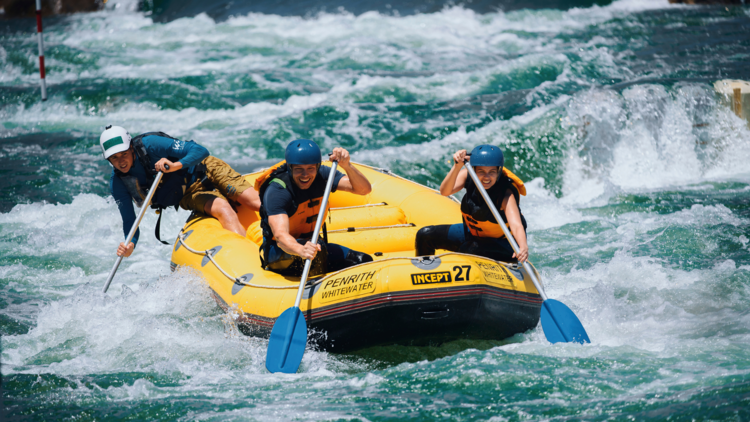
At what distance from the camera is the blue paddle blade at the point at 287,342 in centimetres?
362

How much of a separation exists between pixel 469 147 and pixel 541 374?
5.41 m

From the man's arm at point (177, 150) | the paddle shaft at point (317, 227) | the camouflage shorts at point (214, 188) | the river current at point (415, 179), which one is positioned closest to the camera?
the river current at point (415, 179)

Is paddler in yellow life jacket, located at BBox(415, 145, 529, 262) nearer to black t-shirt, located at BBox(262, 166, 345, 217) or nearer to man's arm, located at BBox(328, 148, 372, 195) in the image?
man's arm, located at BBox(328, 148, 372, 195)

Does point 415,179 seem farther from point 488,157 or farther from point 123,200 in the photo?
point 488,157

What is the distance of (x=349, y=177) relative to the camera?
416 centimetres

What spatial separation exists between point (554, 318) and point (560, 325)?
53 millimetres

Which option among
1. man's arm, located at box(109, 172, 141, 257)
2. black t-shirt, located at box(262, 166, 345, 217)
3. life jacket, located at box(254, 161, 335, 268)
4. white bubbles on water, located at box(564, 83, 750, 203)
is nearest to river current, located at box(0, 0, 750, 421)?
white bubbles on water, located at box(564, 83, 750, 203)

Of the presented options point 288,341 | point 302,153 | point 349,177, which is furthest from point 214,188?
point 288,341

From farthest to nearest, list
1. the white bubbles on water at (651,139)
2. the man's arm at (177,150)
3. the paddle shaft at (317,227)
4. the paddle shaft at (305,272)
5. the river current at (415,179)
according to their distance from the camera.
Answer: the white bubbles on water at (651,139) → the man's arm at (177,150) → the paddle shaft at (317,227) → the paddle shaft at (305,272) → the river current at (415,179)

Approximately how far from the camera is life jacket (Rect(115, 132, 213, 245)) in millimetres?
4949

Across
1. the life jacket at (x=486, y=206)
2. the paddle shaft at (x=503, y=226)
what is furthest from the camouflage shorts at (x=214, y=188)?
the paddle shaft at (x=503, y=226)

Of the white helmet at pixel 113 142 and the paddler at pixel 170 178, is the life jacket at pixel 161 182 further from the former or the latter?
the white helmet at pixel 113 142

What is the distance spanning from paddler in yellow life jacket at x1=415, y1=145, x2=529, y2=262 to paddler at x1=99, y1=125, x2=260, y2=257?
6.00ft

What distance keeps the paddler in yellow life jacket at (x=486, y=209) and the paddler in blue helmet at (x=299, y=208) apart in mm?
597
